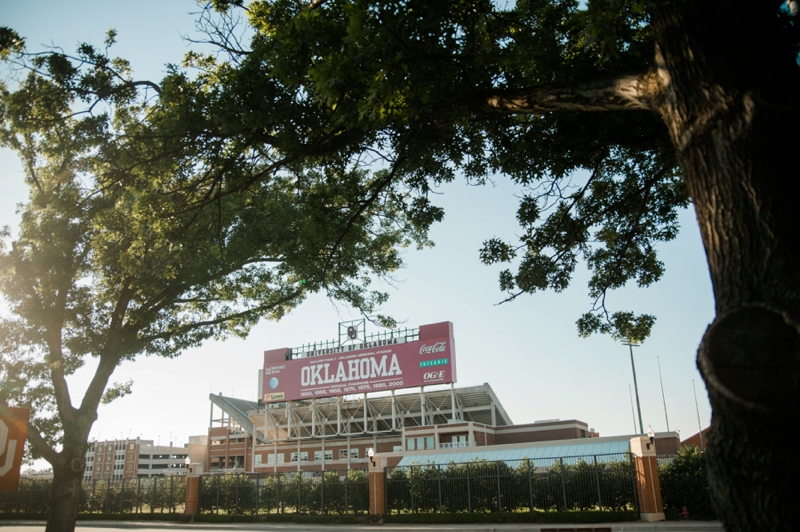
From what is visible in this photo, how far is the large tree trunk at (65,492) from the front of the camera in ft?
56.7

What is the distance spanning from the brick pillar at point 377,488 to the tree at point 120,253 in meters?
9.56

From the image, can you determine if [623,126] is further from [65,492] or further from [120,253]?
[65,492]

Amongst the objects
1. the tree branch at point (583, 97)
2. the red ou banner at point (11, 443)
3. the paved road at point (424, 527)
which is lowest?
the paved road at point (424, 527)

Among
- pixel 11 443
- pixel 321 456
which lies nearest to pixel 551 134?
pixel 11 443

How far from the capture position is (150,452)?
15275 cm

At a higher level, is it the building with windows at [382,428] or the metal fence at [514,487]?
the building with windows at [382,428]

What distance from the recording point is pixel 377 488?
86.4 ft

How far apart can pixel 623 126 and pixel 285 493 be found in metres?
27.1

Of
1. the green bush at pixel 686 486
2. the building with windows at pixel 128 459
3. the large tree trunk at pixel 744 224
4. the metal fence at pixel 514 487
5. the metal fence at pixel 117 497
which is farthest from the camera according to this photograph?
the building with windows at pixel 128 459

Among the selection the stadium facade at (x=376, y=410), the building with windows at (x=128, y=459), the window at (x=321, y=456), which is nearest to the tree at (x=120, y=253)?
the stadium facade at (x=376, y=410)

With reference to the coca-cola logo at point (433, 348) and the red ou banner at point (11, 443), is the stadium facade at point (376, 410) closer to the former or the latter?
the coca-cola logo at point (433, 348)

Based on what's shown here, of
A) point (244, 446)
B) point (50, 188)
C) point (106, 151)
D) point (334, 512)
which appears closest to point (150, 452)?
point (244, 446)

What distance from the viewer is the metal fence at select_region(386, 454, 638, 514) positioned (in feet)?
73.1

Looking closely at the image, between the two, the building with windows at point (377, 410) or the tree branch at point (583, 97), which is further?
the building with windows at point (377, 410)
